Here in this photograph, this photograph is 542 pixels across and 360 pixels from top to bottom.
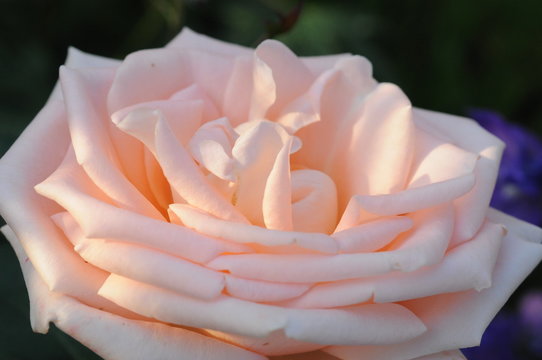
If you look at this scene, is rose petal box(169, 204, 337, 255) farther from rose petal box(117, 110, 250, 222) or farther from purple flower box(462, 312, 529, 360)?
purple flower box(462, 312, 529, 360)

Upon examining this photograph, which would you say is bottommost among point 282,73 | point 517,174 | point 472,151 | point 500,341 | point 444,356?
point 500,341

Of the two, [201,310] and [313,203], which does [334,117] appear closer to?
[313,203]

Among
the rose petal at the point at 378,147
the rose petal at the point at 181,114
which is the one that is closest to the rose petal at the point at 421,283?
the rose petal at the point at 378,147

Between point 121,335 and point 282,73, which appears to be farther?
point 282,73

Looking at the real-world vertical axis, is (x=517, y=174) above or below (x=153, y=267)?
below

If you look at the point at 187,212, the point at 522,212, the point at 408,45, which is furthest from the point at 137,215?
the point at 408,45

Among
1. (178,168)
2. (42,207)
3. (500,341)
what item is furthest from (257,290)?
(500,341)

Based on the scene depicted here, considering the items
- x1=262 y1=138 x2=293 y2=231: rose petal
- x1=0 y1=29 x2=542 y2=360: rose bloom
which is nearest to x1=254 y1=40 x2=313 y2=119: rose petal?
x1=0 y1=29 x2=542 y2=360: rose bloom

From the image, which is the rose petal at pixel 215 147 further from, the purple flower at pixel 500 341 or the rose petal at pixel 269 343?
the purple flower at pixel 500 341

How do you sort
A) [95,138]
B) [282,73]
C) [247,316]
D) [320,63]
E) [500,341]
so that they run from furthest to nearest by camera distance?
[500,341]
[320,63]
[282,73]
[95,138]
[247,316]
